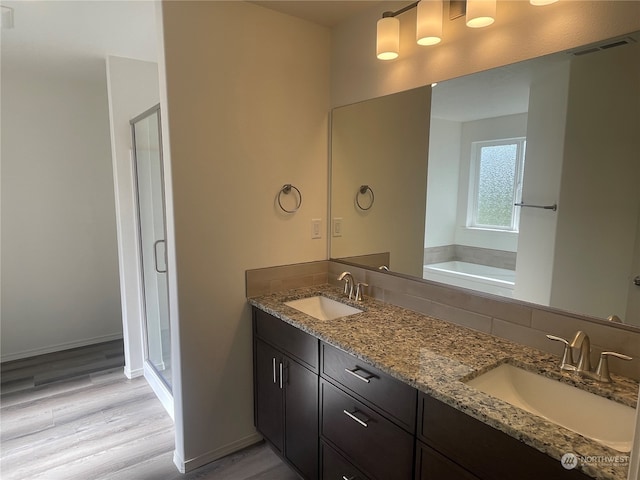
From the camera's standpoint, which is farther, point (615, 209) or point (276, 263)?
point (276, 263)

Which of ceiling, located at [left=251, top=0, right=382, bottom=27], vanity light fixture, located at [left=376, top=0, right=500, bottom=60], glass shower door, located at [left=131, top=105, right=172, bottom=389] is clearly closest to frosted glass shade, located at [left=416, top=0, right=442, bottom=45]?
vanity light fixture, located at [left=376, top=0, right=500, bottom=60]

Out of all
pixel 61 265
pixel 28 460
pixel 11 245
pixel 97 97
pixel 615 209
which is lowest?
pixel 28 460

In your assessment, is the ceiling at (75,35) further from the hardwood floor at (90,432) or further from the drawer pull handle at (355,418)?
the hardwood floor at (90,432)

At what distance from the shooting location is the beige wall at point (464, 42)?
49.4 inches

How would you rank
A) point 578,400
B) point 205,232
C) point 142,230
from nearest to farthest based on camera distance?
1. point 578,400
2. point 205,232
3. point 142,230

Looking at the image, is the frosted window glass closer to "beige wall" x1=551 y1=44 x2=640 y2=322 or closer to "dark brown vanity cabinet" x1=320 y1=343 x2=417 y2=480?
"beige wall" x1=551 y1=44 x2=640 y2=322

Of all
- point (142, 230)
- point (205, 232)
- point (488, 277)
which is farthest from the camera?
point (142, 230)

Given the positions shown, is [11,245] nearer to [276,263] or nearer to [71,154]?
[71,154]

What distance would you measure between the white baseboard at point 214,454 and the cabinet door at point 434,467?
4.23 feet

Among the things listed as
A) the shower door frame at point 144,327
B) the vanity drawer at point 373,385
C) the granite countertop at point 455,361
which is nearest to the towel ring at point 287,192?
the granite countertop at point 455,361

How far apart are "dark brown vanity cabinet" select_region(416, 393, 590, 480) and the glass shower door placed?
73.0 inches

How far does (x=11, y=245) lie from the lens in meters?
3.27

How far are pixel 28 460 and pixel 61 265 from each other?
185 cm

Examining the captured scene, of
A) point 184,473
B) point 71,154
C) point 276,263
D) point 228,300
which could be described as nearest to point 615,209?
point 276,263
